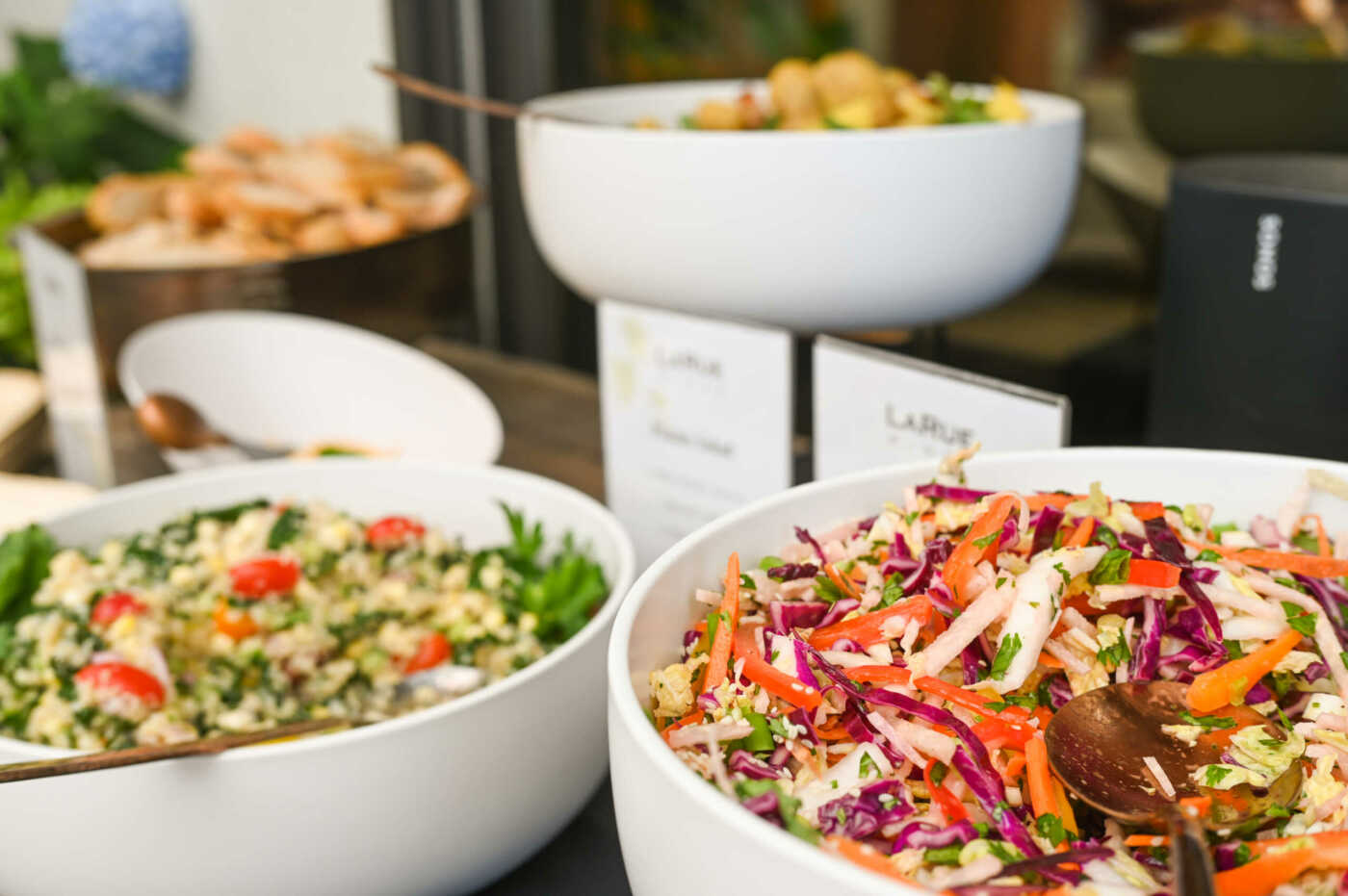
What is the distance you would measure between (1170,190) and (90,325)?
1.04 metres

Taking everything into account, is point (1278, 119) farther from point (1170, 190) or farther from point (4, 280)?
point (4, 280)

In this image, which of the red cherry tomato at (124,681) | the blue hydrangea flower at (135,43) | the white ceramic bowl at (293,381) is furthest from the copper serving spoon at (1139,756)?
the blue hydrangea flower at (135,43)

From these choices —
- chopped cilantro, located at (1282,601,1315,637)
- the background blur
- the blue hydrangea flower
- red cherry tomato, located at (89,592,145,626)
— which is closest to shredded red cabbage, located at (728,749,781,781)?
chopped cilantro, located at (1282,601,1315,637)

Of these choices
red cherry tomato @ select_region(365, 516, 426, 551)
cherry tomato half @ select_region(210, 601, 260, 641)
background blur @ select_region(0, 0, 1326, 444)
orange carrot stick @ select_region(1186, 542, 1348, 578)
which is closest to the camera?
orange carrot stick @ select_region(1186, 542, 1348, 578)

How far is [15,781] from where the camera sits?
60 centimetres

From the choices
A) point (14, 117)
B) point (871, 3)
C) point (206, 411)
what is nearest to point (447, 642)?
point (206, 411)

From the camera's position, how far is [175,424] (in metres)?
1.24

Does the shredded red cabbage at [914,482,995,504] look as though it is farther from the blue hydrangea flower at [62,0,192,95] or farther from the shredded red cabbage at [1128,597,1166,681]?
the blue hydrangea flower at [62,0,192,95]

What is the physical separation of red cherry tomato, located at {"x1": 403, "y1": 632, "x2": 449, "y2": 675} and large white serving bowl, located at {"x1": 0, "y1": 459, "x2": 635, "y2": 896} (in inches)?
5.9

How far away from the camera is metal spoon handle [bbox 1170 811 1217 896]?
390 mm

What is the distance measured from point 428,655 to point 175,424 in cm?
56

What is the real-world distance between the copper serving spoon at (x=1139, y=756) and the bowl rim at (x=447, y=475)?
0.92ft

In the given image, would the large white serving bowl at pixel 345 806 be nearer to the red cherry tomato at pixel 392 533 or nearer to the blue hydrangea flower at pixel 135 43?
the red cherry tomato at pixel 392 533

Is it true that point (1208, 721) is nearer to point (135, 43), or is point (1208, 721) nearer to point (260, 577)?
point (260, 577)
